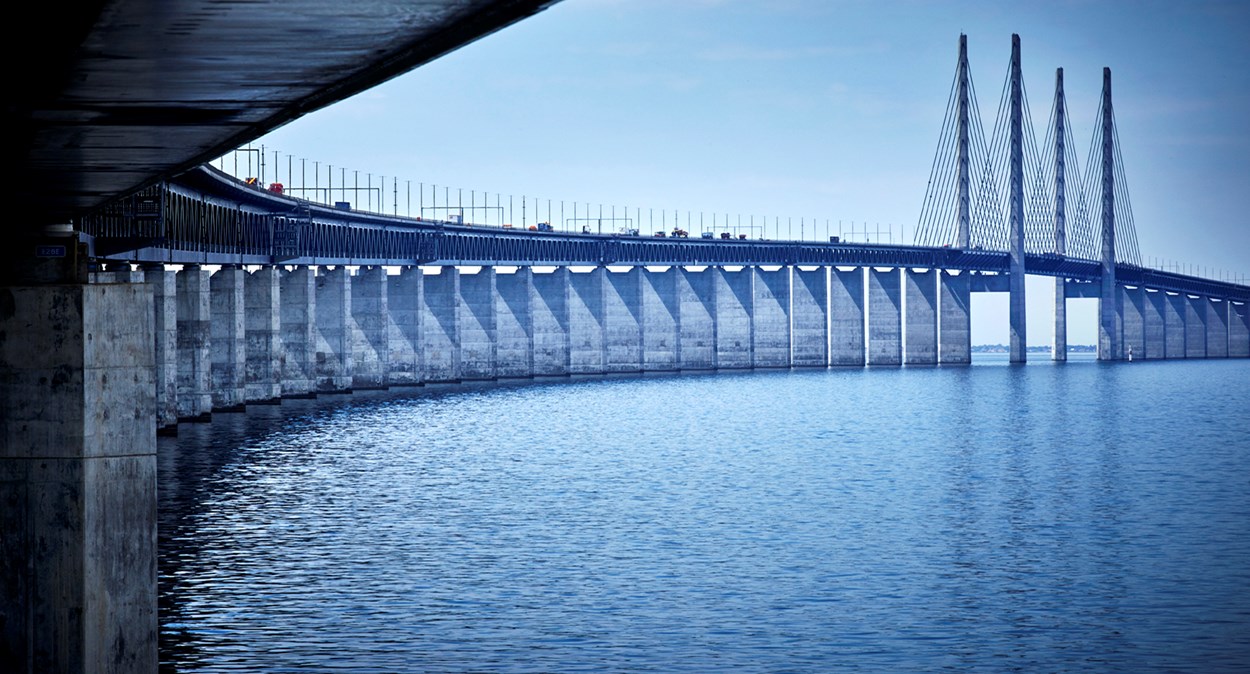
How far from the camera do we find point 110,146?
1900 centimetres

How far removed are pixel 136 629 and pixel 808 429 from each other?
6895 centimetres

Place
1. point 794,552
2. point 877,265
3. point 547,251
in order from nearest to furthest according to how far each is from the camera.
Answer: point 794,552, point 547,251, point 877,265

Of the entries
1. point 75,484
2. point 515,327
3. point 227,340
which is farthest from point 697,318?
point 75,484

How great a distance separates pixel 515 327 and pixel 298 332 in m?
57.5

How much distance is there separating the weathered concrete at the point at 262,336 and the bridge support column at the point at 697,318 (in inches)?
3499

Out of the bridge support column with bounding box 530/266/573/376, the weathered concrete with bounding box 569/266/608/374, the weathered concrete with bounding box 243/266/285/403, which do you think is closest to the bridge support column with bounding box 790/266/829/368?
the weathered concrete with bounding box 569/266/608/374

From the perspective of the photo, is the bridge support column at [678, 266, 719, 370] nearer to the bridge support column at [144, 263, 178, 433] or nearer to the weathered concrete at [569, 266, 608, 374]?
the weathered concrete at [569, 266, 608, 374]

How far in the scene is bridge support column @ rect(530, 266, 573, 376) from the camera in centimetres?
16538

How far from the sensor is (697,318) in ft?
601

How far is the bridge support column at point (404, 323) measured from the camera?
13488cm

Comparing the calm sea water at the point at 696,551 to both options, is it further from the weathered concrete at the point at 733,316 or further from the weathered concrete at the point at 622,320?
the weathered concrete at the point at 733,316

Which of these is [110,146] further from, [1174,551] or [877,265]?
[877,265]

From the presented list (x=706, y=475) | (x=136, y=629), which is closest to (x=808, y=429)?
(x=706, y=475)

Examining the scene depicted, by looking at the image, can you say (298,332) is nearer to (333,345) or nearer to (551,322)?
(333,345)
